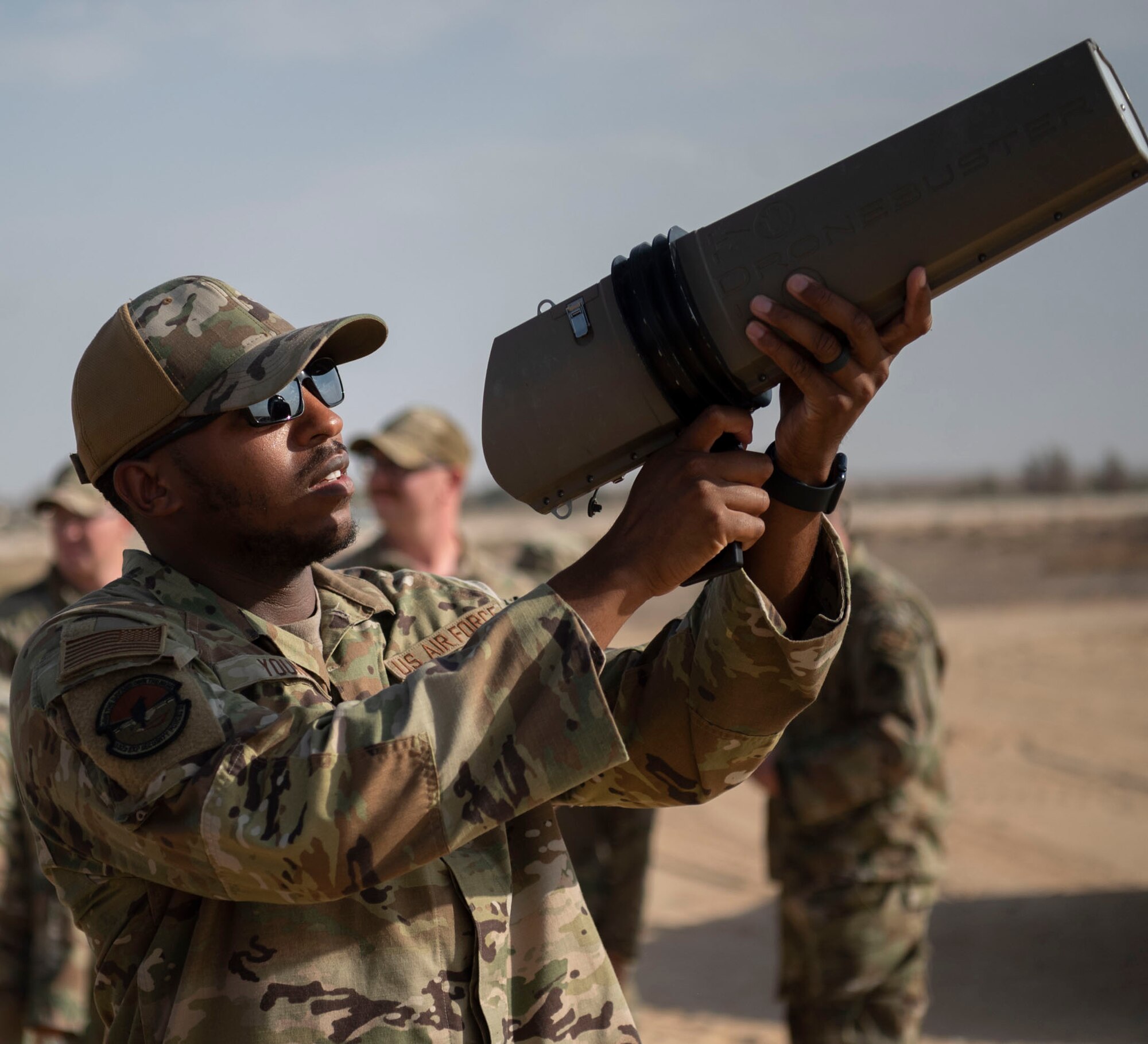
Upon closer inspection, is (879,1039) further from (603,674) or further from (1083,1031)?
(603,674)

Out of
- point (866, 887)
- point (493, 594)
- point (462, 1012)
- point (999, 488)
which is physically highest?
point (493, 594)

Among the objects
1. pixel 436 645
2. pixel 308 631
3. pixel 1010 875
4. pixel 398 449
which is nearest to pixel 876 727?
pixel 398 449

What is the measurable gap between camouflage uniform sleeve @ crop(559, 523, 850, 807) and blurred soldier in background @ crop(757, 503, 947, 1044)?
309 centimetres

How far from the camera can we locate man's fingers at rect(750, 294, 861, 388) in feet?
6.32

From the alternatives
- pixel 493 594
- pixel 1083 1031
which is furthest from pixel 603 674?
pixel 1083 1031

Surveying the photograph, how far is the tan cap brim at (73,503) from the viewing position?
604cm

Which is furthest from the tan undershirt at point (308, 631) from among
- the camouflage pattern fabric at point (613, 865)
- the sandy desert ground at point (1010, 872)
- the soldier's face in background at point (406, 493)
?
the sandy desert ground at point (1010, 872)

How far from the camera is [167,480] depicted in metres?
2.23

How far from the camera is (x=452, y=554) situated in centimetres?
613

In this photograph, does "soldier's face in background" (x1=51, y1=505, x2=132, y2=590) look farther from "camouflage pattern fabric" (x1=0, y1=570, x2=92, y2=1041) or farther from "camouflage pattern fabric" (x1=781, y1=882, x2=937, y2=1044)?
"camouflage pattern fabric" (x1=781, y1=882, x2=937, y2=1044)

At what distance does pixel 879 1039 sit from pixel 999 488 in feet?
190

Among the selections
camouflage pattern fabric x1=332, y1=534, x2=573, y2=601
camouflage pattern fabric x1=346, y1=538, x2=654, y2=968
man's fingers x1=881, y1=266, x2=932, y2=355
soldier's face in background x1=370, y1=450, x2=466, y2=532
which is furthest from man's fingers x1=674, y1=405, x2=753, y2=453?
camouflage pattern fabric x1=346, y1=538, x2=654, y2=968

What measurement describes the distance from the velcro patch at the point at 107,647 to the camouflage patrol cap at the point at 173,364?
384mm

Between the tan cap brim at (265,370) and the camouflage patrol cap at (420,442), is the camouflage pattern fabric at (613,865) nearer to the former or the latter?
the camouflage patrol cap at (420,442)
